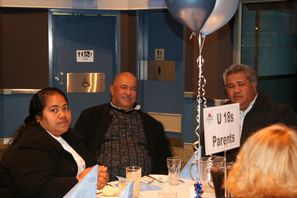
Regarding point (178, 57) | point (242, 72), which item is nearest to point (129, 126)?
point (242, 72)

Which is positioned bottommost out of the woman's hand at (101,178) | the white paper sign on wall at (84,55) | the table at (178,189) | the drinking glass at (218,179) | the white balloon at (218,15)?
the table at (178,189)

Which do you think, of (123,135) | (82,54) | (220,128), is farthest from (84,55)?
(220,128)

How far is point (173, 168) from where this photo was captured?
277 centimetres

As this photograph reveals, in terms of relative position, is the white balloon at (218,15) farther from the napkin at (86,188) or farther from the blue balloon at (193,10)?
the napkin at (86,188)

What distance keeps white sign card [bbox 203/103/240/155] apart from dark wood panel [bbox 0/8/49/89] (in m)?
4.96

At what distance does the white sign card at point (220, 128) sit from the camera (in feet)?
7.89

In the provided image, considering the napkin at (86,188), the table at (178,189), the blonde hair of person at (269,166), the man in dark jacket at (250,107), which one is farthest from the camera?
the man in dark jacket at (250,107)

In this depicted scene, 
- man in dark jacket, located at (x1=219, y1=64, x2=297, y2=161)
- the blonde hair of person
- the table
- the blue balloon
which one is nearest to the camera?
the blonde hair of person

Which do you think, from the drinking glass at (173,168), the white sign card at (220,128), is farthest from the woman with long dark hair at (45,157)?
the white sign card at (220,128)

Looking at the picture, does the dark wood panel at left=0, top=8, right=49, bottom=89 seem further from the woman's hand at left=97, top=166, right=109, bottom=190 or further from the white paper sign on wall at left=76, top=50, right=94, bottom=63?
the woman's hand at left=97, top=166, right=109, bottom=190

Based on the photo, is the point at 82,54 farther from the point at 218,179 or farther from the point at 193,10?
the point at 218,179

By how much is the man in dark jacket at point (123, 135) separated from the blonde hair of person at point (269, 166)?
2296mm

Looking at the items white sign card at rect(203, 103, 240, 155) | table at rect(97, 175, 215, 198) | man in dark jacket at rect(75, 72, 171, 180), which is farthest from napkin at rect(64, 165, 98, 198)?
man in dark jacket at rect(75, 72, 171, 180)

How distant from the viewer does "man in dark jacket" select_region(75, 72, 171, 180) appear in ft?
12.7
